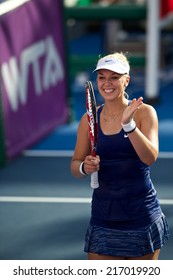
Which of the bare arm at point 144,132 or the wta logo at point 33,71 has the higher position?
the wta logo at point 33,71

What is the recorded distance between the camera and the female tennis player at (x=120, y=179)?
529 centimetres

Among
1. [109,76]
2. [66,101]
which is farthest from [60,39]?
[109,76]

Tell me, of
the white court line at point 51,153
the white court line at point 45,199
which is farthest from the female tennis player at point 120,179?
the white court line at point 51,153

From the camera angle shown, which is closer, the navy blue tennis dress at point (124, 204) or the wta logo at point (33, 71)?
the navy blue tennis dress at point (124, 204)

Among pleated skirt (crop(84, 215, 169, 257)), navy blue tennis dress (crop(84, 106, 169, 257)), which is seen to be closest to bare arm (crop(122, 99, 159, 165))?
navy blue tennis dress (crop(84, 106, 169, 257))

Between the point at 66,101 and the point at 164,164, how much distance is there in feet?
8.55

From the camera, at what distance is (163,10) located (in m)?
13.5

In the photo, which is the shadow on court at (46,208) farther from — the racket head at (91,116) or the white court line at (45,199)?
the racket head at (91,116)

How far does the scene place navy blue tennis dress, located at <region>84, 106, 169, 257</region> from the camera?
17.5 feet

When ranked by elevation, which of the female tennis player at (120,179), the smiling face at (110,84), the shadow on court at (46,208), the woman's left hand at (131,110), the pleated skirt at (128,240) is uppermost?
the smiling face at (110,84)

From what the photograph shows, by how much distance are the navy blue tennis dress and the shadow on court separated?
2.11 meters

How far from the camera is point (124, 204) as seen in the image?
5.38 m

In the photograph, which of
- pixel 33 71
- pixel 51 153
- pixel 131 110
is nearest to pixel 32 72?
pixel 33 71

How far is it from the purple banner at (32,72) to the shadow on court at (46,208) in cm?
49
